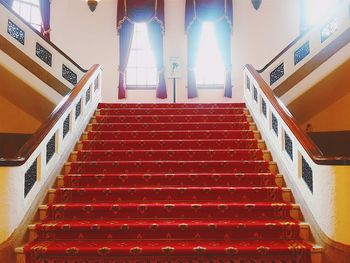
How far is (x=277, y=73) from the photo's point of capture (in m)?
6.87

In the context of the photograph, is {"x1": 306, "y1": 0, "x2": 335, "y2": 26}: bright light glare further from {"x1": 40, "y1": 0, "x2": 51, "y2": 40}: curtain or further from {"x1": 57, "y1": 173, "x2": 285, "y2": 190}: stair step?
{"x1": 57, "y1": 173, "x2": 285, "y2": 190}: stair step

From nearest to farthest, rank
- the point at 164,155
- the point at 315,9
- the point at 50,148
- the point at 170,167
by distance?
the point at 50,148 → the point at 170,167 → the point at 164,155 → the point at 315,9

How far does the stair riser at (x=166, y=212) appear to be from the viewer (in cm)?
379

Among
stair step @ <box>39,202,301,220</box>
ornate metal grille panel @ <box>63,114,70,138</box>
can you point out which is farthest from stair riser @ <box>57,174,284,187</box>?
ornate metal grille panel @ <box>63,114,70,138</box>

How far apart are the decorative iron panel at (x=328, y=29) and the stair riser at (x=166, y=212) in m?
3.03

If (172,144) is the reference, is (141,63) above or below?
above

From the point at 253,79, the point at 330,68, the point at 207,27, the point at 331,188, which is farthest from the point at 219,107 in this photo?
the point at 207,27

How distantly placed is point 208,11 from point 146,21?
Answer: 140 centimetres

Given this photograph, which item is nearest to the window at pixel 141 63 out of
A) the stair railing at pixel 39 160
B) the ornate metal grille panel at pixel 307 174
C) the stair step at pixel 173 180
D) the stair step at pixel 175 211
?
the stair railing at pixel 39 160

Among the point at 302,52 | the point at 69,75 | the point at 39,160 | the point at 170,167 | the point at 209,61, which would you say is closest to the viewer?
the point at 39,160

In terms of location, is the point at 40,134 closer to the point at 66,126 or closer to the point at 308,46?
the point at 66,126

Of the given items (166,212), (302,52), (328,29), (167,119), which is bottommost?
(166,212)

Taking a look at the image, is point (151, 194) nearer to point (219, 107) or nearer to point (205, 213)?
point (205, 213)

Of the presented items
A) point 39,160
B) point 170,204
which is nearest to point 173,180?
point 170,204
